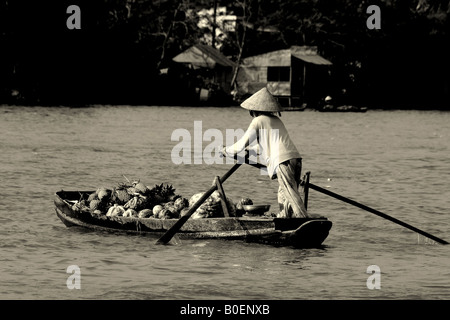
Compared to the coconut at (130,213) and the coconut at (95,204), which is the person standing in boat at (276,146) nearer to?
the coconut at (130,213)

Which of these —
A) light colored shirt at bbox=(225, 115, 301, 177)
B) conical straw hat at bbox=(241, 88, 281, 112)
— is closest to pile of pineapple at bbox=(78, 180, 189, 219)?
light colored shirt at bbox=(225, 115, 301, 177)

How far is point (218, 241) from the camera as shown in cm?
1247

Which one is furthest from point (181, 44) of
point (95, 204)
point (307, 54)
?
point (95, 204)

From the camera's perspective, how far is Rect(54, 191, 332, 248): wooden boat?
11.8 m

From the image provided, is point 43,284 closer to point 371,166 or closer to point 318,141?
point 371,166

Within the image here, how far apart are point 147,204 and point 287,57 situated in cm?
4236

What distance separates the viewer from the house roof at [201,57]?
5419 centimetres

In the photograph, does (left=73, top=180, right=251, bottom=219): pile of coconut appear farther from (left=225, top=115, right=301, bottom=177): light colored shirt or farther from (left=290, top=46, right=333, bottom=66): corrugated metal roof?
(left=290, top=46, right=333, bottom=66): corrugated metal roof

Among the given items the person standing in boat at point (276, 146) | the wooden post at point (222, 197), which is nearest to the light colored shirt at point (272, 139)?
the person standing in boat at point (276, 146)

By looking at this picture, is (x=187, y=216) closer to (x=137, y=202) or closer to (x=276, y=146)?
(x=137, y=202)

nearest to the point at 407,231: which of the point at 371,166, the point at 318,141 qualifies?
the point at 371,166

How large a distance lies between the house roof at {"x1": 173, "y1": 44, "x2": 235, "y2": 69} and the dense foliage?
1.22 metres

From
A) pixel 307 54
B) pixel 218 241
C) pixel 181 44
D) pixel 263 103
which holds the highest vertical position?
pixel 263 103

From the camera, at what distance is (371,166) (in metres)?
24.5
